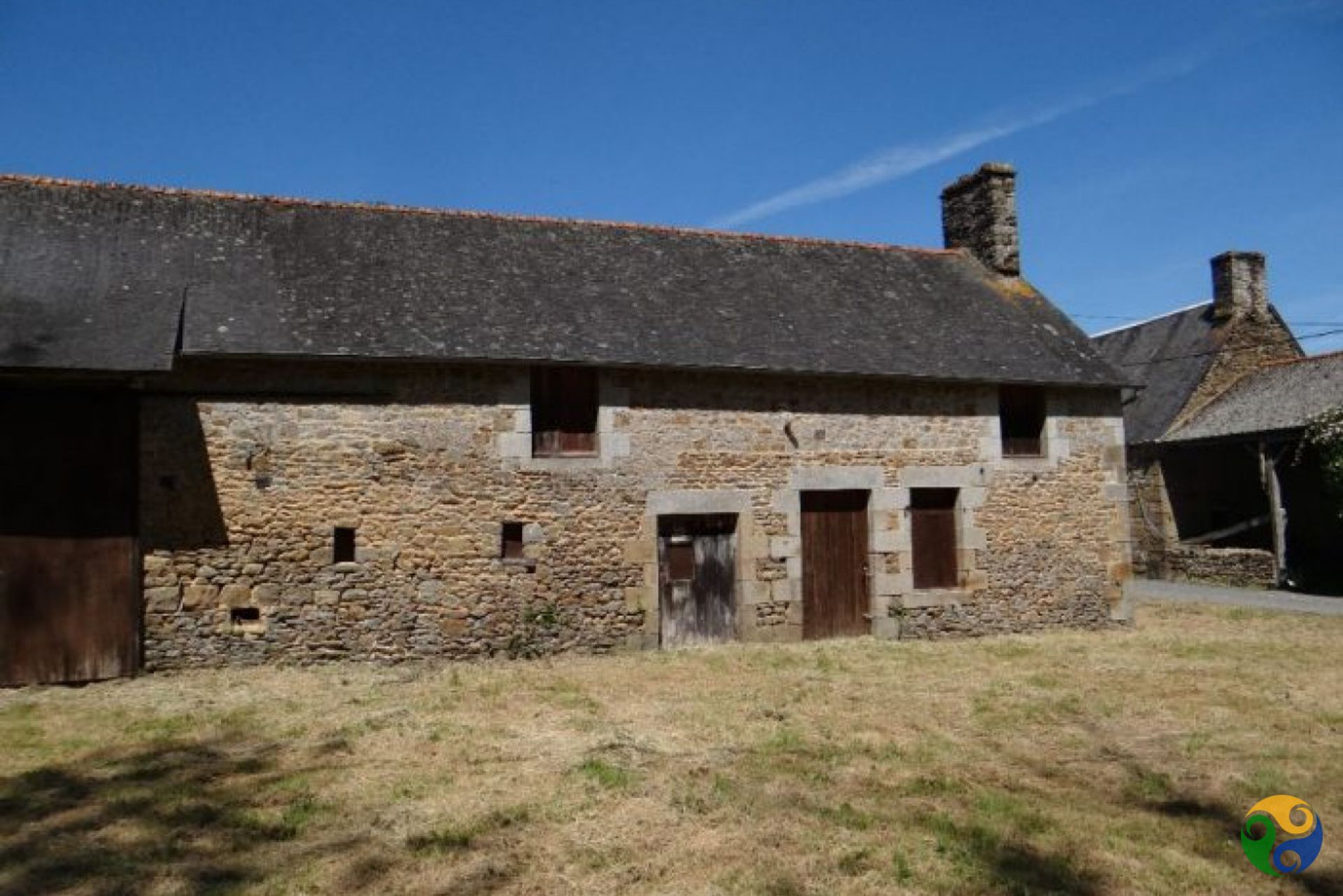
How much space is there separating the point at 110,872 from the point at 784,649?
774 centimetres

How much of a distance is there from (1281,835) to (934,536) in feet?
24.8

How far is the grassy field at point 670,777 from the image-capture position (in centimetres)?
479

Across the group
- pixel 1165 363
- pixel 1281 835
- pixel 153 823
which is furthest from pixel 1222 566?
pixel 153 823

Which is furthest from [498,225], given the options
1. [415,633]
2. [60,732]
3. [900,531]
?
[60,732]

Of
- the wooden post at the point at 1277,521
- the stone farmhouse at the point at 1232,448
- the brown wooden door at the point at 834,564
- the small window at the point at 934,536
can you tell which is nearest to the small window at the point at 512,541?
the brown wooden door at the point at 834,564

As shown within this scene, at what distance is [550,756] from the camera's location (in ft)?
22.4

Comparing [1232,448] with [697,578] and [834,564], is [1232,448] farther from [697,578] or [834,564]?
[697,578]

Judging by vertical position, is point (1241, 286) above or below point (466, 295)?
above

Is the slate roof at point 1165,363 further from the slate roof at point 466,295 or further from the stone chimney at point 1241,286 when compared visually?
the slate roof at point 466,295

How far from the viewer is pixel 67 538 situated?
9320mm

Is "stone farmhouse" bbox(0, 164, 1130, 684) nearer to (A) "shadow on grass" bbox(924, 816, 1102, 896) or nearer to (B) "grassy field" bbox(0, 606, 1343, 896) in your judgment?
(B) "grassy field" bbox(0, 606, 1343, 896)

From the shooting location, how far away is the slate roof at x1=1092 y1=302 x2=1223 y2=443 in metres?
20.8

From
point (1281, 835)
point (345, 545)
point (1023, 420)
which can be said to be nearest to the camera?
point (1281, 835)

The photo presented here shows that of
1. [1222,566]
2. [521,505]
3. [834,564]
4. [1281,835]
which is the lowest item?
[1281,835]
